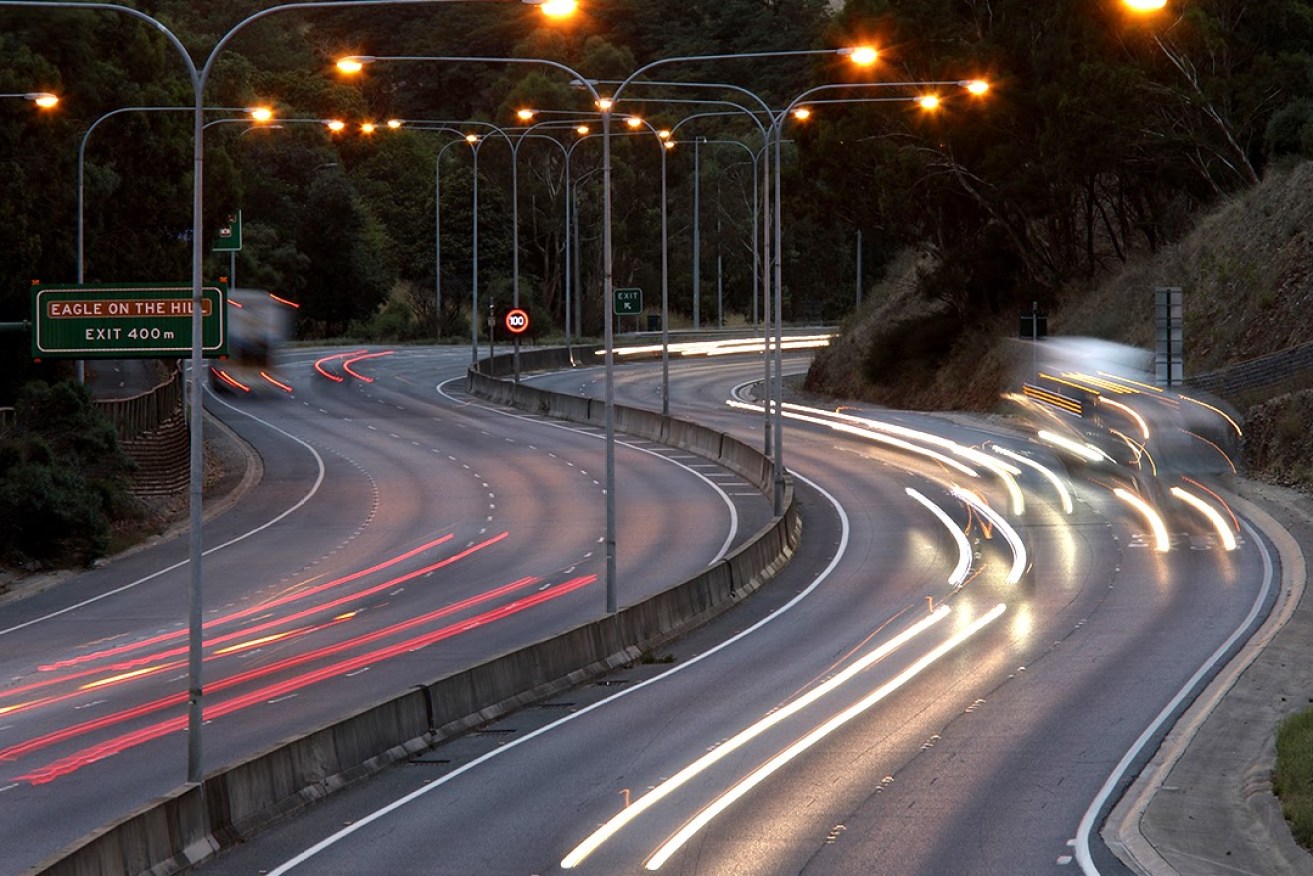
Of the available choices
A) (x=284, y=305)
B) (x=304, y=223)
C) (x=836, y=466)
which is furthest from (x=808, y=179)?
(x=304, y=223)

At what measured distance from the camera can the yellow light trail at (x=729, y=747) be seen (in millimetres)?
19156

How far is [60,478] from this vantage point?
1908 inches

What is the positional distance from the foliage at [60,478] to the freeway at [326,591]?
1339mm

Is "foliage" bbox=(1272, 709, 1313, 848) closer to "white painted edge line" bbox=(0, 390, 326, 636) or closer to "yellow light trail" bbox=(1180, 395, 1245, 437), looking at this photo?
"white painted edge line" bbox=(0, 390, 326, 636)

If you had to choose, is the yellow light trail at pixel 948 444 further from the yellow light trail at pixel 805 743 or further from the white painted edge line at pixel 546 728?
the yellow light trail at pixel 805 743

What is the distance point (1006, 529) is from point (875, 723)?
21.9 metres

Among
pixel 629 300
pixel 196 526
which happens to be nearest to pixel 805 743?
pixel 196 526

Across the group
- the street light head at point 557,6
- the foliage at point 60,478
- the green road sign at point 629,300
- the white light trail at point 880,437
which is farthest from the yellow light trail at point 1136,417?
the green road sign at point 629,300

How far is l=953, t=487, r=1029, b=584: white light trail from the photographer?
135 ft

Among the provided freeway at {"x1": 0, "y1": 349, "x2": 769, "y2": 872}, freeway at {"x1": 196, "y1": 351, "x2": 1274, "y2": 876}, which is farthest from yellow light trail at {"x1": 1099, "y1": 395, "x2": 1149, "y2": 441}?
freeway at {"x1": 0, "y1": 349, "x2": 769, "y2": 872}

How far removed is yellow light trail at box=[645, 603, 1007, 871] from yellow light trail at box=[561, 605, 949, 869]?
657 millimetres

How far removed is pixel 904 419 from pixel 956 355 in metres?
10.7

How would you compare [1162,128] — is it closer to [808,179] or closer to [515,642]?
[808,179]

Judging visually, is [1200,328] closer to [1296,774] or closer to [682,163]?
[1296,774]
